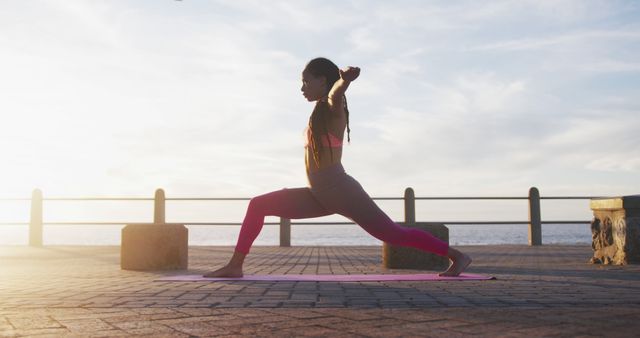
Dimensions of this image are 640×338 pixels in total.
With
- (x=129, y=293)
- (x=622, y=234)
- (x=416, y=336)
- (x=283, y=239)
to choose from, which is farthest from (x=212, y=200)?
(x=416, y=336)

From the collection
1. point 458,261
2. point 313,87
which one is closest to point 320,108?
point 313,87

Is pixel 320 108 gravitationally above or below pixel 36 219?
above

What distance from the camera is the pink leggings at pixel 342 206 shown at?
5023 millimetres

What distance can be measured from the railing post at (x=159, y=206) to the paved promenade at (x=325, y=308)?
975 centimetres

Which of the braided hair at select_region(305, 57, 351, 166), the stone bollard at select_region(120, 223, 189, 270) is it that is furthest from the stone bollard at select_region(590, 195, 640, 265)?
the stone bollard at select_region(120, 223, 189, 270)

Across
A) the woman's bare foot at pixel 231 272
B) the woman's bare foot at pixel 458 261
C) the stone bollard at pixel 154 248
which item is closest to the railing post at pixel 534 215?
the stone bollard at pixel 154 248

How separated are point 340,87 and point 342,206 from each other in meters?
0.93

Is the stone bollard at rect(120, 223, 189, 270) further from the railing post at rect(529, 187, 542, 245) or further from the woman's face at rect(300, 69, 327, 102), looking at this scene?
the railing post at rect(529, 187, 542, 245)

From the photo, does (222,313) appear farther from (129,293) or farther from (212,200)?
(212,200)

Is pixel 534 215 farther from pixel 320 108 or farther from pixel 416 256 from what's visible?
pixel 320 108

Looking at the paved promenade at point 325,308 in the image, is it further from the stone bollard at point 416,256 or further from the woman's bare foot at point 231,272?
the stone bollard at point 416,256

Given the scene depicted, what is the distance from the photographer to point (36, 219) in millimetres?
17250

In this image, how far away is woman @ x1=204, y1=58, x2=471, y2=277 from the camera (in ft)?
16.3

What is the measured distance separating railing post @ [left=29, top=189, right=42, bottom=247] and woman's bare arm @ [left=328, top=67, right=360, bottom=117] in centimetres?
1439
